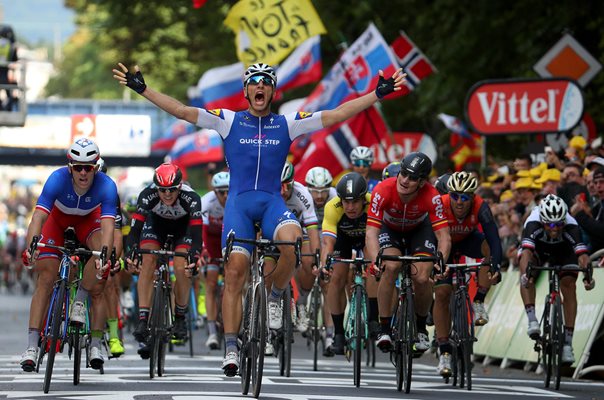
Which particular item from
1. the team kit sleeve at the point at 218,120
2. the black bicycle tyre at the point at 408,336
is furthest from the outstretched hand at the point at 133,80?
the black bicycle tyre at the point at 408,336

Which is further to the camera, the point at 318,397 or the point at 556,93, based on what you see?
the point at 556,93

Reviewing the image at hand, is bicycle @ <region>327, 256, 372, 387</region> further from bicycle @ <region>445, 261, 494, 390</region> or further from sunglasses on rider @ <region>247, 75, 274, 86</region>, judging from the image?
sunglasses on rider @ <region>247, 75, 274, 86</region>

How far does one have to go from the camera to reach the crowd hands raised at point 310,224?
13.6 m

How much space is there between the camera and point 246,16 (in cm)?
2820

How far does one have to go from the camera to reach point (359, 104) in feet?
45.0

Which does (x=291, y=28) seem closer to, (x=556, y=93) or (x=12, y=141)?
(x=556, y=93)

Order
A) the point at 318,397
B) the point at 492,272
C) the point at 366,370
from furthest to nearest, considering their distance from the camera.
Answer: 1. the point at 366,370
2. the point at 492,272
3. the point at 318,397

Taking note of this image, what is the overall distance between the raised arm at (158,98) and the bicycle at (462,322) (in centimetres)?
330

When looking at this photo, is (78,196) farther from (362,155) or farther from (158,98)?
(362,155)

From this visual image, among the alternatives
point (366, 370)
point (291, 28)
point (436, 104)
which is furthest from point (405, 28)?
point (366, 370)

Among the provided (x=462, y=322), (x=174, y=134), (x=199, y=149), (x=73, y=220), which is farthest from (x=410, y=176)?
(x=174, y=134)

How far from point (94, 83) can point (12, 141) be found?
98.3ft

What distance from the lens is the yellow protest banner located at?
2808cm

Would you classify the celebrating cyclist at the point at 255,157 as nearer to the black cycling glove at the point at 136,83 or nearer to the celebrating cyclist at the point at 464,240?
the black cycling glove at the point at 136,83
